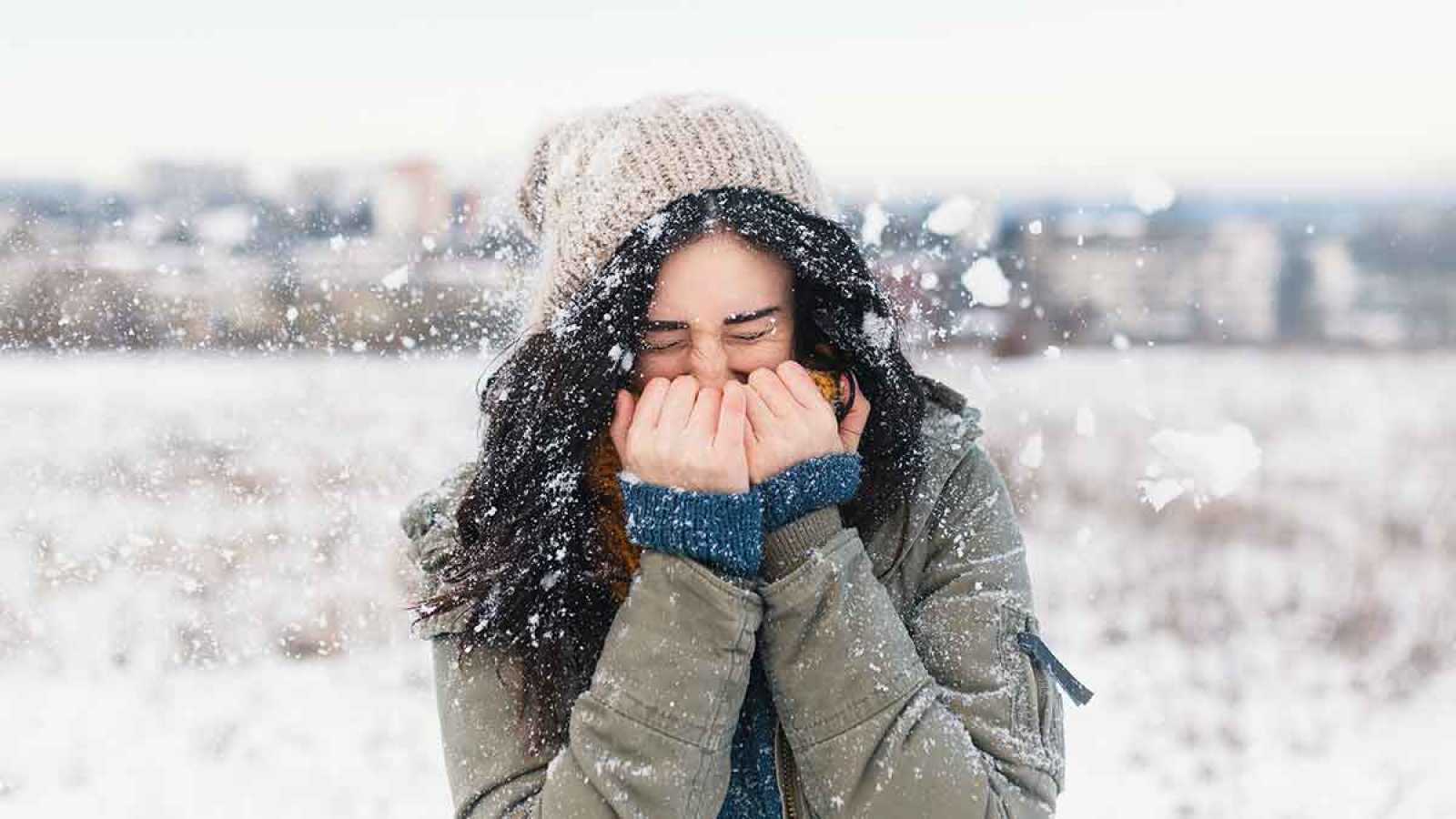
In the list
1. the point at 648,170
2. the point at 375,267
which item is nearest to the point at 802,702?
the point at 648,170

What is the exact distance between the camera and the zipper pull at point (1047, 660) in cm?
149

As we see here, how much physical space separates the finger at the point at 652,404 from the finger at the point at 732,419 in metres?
0.08

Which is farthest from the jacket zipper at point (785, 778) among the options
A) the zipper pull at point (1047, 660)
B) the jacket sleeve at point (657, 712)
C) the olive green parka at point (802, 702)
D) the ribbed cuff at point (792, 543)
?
the zipper pull at point (1047, 660)

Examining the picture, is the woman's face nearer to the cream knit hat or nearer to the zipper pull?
the cream knit hat

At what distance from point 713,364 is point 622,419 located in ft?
0.47

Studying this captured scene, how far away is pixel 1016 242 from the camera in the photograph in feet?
13.5

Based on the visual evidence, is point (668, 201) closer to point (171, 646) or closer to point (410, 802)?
point (410, 802)

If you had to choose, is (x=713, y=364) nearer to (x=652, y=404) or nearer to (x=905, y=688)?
(x=652, y=404)

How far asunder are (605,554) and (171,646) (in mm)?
4926

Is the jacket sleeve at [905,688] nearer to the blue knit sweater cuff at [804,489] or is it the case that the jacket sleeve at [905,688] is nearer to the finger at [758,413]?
the blue knit sweater cuff at [804,489]

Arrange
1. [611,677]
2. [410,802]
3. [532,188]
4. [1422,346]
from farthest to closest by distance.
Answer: [1422,346], [410,802], [532,188], [611,677]

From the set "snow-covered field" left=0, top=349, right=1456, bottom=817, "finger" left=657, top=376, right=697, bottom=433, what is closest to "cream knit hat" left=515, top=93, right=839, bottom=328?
"finger" left=657, top=376, right=697, bottom=433

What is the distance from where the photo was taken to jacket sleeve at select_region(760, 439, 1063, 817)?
1339mm

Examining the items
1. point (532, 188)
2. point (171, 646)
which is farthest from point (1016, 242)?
point (171, 646)
